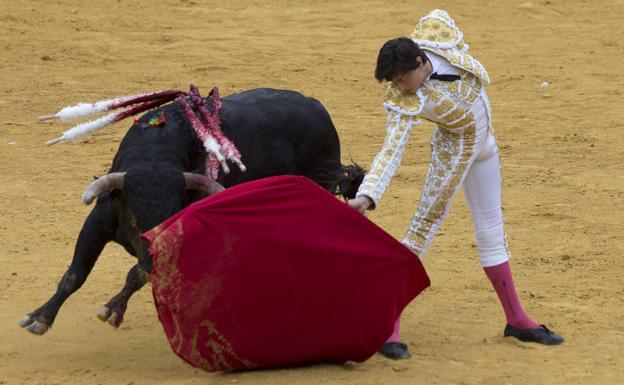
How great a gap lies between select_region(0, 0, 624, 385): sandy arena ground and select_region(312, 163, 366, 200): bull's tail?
2.34 feet

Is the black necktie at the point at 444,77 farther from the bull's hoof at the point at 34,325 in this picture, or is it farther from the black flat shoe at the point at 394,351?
the bull's hoof at the point at 34,325

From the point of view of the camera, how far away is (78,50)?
12.6 meters

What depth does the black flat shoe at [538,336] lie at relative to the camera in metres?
5.69

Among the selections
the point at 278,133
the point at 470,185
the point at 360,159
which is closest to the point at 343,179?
the point at 278,133

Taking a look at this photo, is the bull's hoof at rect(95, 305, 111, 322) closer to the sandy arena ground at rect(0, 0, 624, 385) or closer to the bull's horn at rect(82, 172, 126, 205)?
the sandy arena ground at rect(0, 0, 624, 385)

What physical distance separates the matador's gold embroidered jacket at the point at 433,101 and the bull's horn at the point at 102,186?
1.10m

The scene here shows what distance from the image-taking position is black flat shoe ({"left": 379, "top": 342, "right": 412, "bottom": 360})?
539 cm

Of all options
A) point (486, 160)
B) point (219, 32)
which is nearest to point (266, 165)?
point (486, 160)

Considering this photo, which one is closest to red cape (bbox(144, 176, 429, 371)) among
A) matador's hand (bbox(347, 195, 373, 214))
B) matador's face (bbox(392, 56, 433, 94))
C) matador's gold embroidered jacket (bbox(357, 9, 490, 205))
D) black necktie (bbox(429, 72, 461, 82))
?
matador's hand (bbox(347, 195, 373, 214))

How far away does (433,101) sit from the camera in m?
5.21

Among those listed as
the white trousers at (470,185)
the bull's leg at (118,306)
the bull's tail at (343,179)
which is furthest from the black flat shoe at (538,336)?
the bull's leg at (118,306)

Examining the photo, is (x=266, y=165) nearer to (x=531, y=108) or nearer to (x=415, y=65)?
(x=415, y=65)

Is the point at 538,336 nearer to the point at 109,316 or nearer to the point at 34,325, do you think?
the point at 109,316

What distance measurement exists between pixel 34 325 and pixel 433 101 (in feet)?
6.77
